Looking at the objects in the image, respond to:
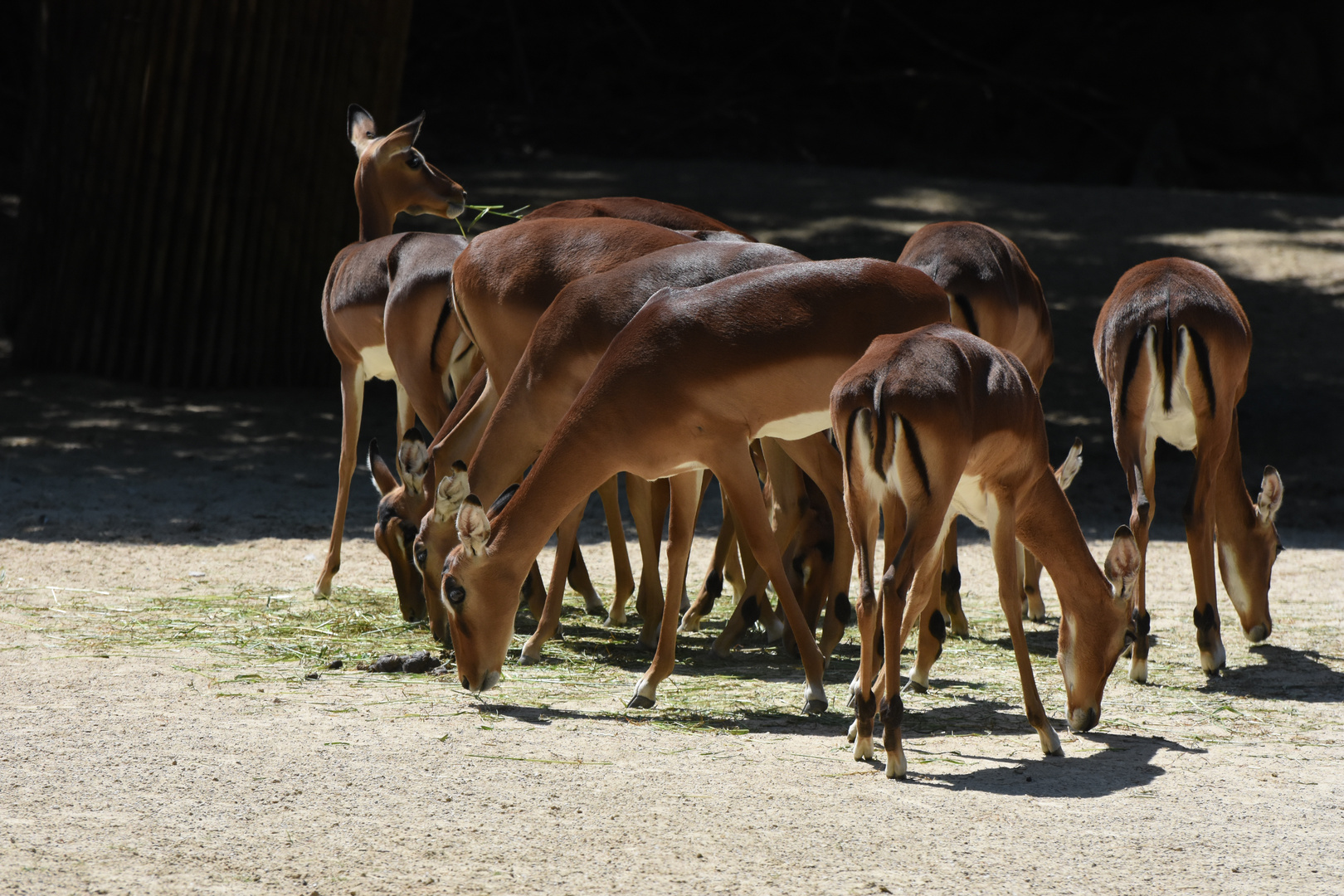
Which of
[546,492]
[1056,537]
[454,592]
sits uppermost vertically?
[1056,537]

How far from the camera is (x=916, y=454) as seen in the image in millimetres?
4289

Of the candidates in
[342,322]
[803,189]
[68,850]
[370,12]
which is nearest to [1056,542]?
[68,850]

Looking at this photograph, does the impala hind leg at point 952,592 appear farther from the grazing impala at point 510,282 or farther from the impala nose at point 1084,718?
the impala nose at point 1084,718

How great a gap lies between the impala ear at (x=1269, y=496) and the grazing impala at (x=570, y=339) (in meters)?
2.29

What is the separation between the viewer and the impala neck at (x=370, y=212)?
27.0ft

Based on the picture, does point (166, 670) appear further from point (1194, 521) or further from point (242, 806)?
point (1194, 521)

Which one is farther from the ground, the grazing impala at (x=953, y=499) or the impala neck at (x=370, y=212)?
the impala neck at (x=370, y=212)

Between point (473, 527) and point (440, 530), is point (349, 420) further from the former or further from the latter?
point (473, 527)

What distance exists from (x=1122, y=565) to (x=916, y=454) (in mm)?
943

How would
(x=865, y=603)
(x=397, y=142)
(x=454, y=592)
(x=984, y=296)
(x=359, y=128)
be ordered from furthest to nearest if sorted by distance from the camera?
(x=359, y=128) < (x=397, y=142) < (x=984, y=296) < (x=454, y=592) < (x=865, y=603)

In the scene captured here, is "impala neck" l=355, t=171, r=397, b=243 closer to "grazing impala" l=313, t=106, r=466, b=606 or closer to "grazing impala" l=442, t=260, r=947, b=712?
"grazing impala" l=313, t=106, r=466, b=606

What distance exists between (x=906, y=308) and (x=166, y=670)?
3.14 meters

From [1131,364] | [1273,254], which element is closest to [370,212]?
[1131,364]


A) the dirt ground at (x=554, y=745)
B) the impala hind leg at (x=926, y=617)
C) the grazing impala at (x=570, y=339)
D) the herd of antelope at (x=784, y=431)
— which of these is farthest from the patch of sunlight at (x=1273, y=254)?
the impala hind leg at (x=926, y=617)
